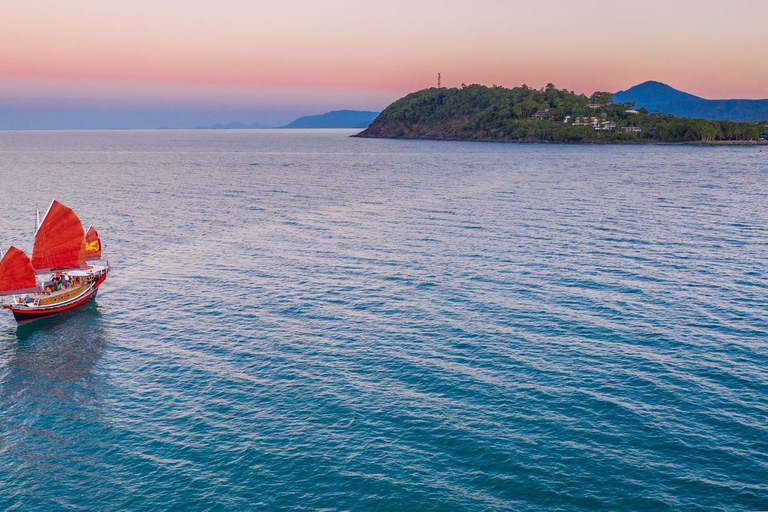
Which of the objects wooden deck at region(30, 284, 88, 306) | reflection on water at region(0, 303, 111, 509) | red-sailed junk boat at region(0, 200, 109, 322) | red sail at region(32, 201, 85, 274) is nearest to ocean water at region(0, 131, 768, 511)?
reflection on water at region(0, 303, 111, 509)

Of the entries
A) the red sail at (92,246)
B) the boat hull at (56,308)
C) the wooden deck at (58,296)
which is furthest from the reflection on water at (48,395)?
the red sail at (92,246)

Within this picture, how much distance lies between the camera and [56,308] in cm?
7031

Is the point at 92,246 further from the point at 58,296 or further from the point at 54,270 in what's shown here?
the point at 58,296

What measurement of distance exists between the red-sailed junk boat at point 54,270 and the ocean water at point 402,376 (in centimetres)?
278

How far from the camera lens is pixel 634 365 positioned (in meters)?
50.0

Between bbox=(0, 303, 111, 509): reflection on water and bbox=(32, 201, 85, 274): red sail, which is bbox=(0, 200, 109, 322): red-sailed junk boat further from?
bbox=(0, 303, 111, 509): reflection on water

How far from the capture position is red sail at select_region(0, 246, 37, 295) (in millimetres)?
67625

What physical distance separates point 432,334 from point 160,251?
56.3 m

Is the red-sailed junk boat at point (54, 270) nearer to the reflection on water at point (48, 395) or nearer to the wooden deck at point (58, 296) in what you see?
the wooden deck at point (58, 296)

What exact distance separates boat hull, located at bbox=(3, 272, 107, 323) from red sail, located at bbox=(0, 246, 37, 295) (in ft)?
10.5

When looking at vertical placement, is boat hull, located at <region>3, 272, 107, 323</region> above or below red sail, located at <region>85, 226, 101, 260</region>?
below

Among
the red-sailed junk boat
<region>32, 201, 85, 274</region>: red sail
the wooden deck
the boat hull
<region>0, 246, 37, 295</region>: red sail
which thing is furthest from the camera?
<region>32, 201, 85, 274</region>: red sail

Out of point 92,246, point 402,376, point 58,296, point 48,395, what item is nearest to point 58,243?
point 92,246

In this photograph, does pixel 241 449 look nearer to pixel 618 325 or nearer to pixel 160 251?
pixel 618 325
